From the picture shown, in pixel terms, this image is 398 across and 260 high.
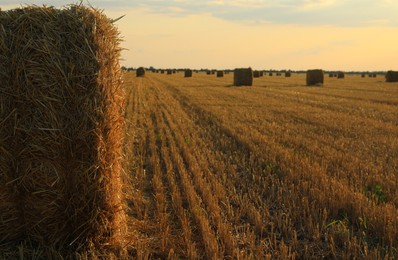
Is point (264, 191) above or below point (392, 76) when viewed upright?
below

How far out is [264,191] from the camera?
6.91m

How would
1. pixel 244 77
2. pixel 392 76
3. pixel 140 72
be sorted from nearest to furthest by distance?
pixel 244 77, pixel 392 76, pixel 140 72

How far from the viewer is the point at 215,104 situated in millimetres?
19844

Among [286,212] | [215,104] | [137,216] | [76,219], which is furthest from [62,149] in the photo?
[215,104]

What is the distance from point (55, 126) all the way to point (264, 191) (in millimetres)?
3594

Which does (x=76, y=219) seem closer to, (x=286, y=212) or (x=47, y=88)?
(x=47, y=88)

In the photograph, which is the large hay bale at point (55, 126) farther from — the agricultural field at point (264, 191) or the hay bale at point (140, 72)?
the hay bale at point (140, 72)

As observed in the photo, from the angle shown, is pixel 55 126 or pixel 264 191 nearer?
pixel 55 126

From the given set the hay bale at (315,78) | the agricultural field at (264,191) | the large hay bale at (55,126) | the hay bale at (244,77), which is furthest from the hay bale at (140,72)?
the large hay bale at (55,126)

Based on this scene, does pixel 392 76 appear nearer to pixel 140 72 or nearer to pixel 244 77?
pixel 244 77

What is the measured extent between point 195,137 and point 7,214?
7120mm

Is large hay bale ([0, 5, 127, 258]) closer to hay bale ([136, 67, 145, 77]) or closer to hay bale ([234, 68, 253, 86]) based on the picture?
hay bale ([234, 68, 253, 86])

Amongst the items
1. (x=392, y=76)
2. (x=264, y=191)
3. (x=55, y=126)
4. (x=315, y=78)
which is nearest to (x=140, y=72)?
(x=315, y=78)

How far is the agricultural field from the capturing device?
4.91 metres
